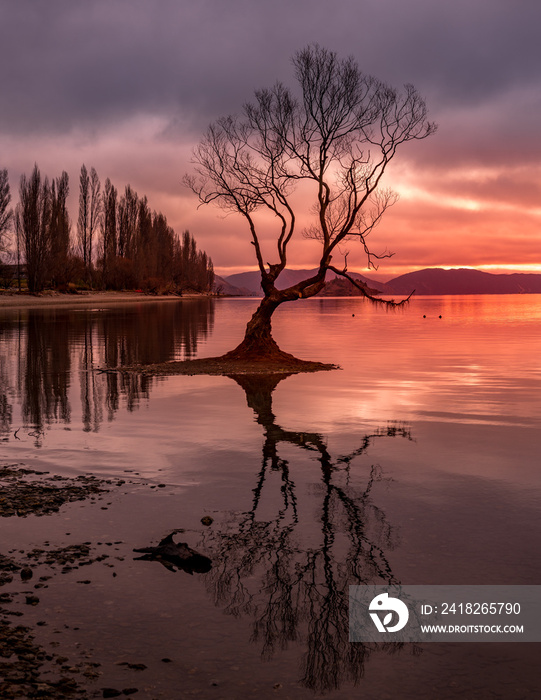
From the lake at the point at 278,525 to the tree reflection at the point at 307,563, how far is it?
0.02 m

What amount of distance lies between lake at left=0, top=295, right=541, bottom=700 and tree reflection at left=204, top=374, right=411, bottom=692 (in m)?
0.02

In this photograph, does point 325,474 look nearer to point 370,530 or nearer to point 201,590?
point 370,530

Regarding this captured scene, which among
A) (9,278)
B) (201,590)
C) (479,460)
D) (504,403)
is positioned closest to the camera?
(201,590)

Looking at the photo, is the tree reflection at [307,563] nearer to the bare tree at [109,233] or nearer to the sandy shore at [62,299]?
the sandy shore at [62,299]

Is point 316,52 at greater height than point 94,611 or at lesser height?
greater

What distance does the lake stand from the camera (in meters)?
4.82

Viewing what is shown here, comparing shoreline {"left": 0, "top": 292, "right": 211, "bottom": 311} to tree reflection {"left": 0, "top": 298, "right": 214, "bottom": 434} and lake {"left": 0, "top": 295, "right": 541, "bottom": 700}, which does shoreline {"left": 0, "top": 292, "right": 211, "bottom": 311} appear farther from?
lake {"left": 0, "top": 295, "right": 541, "bottom": 700}

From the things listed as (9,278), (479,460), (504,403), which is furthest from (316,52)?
(9,278)

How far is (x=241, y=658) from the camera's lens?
192 inches

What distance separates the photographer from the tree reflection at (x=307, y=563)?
5.07 metres

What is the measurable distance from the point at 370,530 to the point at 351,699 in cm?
292

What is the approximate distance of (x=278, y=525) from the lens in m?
7.45

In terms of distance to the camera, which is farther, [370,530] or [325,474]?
[325,474]

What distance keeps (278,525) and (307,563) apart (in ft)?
3.53
